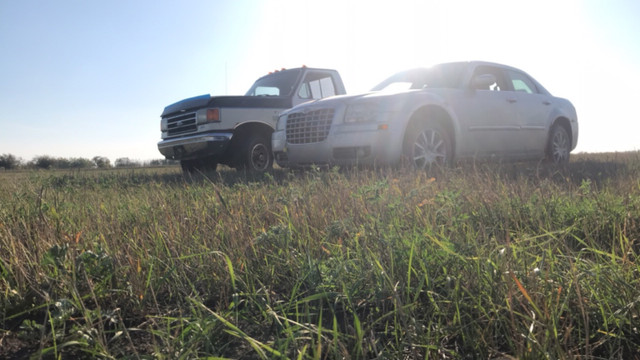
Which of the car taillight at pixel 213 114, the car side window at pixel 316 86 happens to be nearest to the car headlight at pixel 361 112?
the car taillight at pixel 213 114

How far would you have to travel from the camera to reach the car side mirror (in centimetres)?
596

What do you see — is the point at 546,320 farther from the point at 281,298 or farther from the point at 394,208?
the point at 394,208

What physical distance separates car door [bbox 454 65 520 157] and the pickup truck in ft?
10.4

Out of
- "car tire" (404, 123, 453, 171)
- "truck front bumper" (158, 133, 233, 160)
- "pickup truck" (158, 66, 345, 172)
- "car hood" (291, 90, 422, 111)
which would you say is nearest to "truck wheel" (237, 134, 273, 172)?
"pickup truck" (158, 66, 345, 172)

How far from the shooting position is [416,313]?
55.9 inches

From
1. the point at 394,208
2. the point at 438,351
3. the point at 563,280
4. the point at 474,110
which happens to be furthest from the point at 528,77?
the point at 438,351

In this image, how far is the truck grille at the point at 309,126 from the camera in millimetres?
5879

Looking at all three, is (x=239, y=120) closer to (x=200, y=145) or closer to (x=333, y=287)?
(x=200, y=145)

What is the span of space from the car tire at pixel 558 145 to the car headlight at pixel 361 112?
427 cm

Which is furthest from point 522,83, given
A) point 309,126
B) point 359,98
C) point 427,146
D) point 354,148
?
point 309,126

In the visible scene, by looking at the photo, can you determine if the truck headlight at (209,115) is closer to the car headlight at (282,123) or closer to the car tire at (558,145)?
the car headlight at (282,123)

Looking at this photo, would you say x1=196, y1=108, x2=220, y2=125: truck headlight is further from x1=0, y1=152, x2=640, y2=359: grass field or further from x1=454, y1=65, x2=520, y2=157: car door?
x1=0, y1=152, x2=640, y2=359: grass field

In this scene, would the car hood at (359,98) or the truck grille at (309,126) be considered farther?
the truck grille at (309,126)

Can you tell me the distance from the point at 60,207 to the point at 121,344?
2.37m
